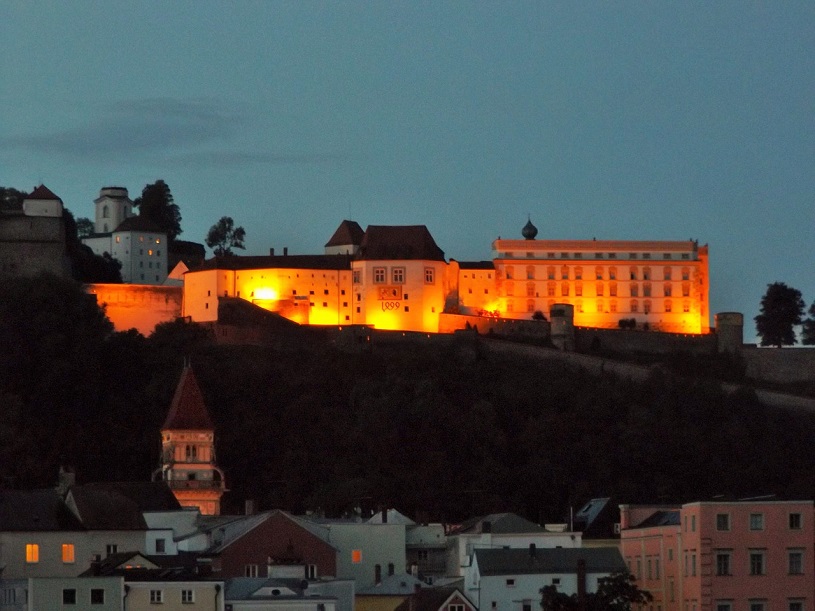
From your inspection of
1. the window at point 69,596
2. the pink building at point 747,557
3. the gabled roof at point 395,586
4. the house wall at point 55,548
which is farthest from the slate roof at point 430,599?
the window at point 69,596

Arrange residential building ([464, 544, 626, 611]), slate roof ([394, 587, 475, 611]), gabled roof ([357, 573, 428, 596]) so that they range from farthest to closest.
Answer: gabled roof ([357, 573, 428, 596])
residential building ([464, 544, 626, 611])
slate roof ([394, 587, 475, 611])

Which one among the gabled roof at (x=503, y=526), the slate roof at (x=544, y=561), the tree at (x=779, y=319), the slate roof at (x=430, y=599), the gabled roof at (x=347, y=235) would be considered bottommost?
the slate roof at (x=430, y=599)

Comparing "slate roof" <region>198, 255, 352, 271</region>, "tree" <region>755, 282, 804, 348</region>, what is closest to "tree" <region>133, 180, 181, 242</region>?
"slate roof" <region>198, 255, 352, 271</region>

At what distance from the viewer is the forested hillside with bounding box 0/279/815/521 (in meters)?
102

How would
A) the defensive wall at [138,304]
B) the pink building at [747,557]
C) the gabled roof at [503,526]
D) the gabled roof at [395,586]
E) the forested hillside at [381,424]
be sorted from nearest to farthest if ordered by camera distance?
the pink building at [747,557] → the gabled roof at [395,586] → the gabled roof at [503,526] → the forested hillside at [381,424] → the defensive wall at [138,304]

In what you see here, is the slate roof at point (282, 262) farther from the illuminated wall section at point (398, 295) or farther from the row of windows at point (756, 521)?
the row of windows at point (756, 521)

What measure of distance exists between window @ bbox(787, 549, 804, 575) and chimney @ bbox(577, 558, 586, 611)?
5.76m

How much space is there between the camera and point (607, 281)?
128 m

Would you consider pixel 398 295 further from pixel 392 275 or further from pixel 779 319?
pixel 779 319

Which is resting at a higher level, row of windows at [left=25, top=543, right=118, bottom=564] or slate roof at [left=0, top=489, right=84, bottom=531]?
slate roof at [left=0, top=489, right=84, bottom=531]

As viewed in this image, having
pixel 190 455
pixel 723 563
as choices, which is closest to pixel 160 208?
pixel 190 455

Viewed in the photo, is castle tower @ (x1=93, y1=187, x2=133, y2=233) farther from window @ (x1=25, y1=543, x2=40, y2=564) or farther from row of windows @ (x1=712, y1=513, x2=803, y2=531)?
row of windows @ (x1=712, y1=513, x2=803, y2=531)

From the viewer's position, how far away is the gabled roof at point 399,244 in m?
124

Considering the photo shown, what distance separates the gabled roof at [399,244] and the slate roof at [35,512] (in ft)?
177
